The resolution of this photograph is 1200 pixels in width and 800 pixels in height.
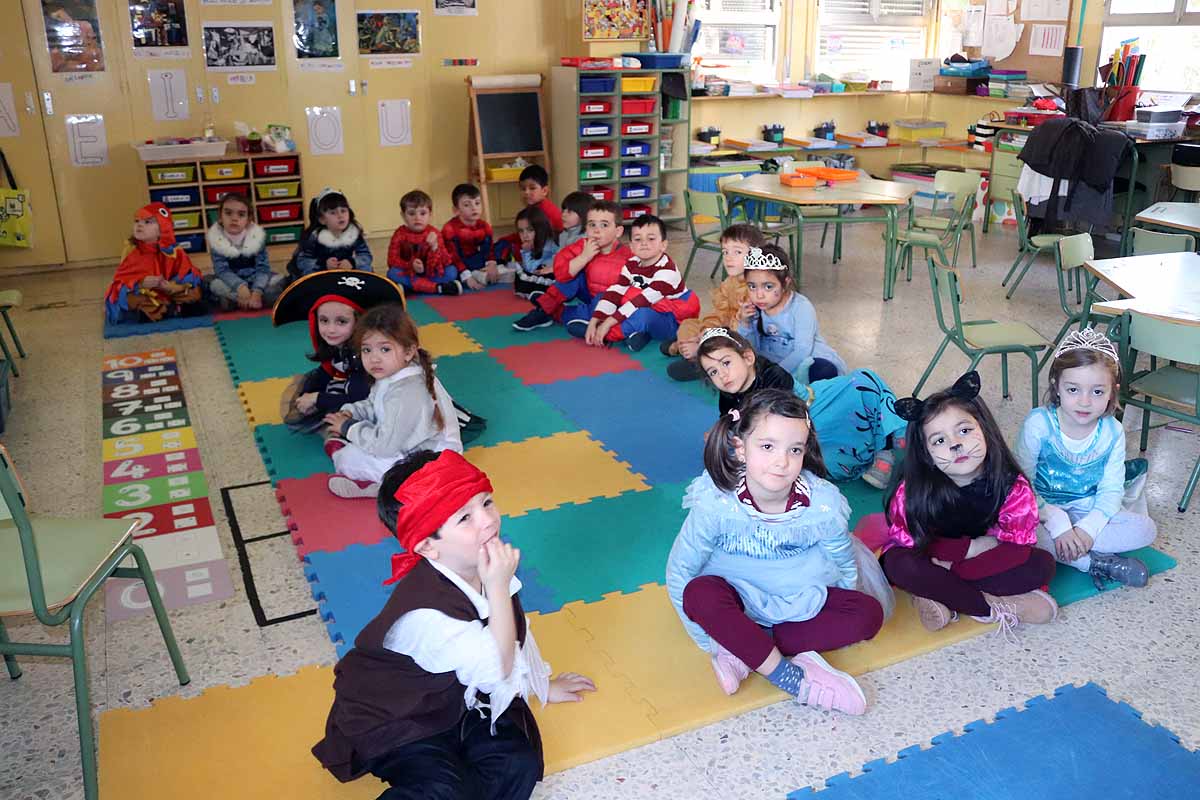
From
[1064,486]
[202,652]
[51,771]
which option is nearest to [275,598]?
[202,652]

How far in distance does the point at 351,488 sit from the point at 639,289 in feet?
7.73

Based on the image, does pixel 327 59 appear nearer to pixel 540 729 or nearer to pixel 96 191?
pixel 96 191

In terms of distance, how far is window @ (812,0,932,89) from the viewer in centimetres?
960

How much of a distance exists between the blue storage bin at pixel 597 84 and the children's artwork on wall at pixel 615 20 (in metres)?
0.38

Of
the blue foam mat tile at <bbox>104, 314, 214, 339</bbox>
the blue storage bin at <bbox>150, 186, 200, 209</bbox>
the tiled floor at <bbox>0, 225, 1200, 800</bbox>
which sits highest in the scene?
the blue storage bin at <bbox>150, 186, 200, 209</bbox>

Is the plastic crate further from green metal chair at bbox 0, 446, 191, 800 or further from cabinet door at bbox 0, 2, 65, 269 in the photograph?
green metal chair at bbox 0, 446, 191, 800

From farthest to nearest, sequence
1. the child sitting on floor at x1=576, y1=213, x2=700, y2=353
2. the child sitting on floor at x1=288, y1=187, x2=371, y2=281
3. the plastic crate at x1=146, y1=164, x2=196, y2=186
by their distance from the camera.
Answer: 1. the plastic crate at x1=146, y1=164, x2=196, y2=186
2. the child sitting on floor at x1=288, y1=187, x2=371, y2=281
3. the child sitting on floor at x1=576, y1=213, x2=700, y2=353

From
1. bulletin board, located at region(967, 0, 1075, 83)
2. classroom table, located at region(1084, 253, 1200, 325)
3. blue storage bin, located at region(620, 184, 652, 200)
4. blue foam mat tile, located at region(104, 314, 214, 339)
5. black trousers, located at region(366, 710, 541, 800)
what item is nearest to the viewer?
black trousers, located at region(366, 710, 541, 800)

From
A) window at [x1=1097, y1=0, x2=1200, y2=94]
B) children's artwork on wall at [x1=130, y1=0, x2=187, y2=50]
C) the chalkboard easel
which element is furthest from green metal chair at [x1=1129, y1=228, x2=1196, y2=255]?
children's artwork on wall at [x1=130, y1=0, x2=187, y2=50]

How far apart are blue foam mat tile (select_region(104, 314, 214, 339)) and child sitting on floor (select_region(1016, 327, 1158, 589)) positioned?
15.3 ft

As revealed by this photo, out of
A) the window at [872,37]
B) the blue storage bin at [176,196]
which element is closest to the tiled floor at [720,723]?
the blue storage bin at [176,196]

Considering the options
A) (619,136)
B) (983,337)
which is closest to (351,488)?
(983,337)

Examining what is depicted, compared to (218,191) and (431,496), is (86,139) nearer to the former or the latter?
(218,191)

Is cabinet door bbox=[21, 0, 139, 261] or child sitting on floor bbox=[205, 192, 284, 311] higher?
cabinet door bbox=[21, 0, 139, 261]
